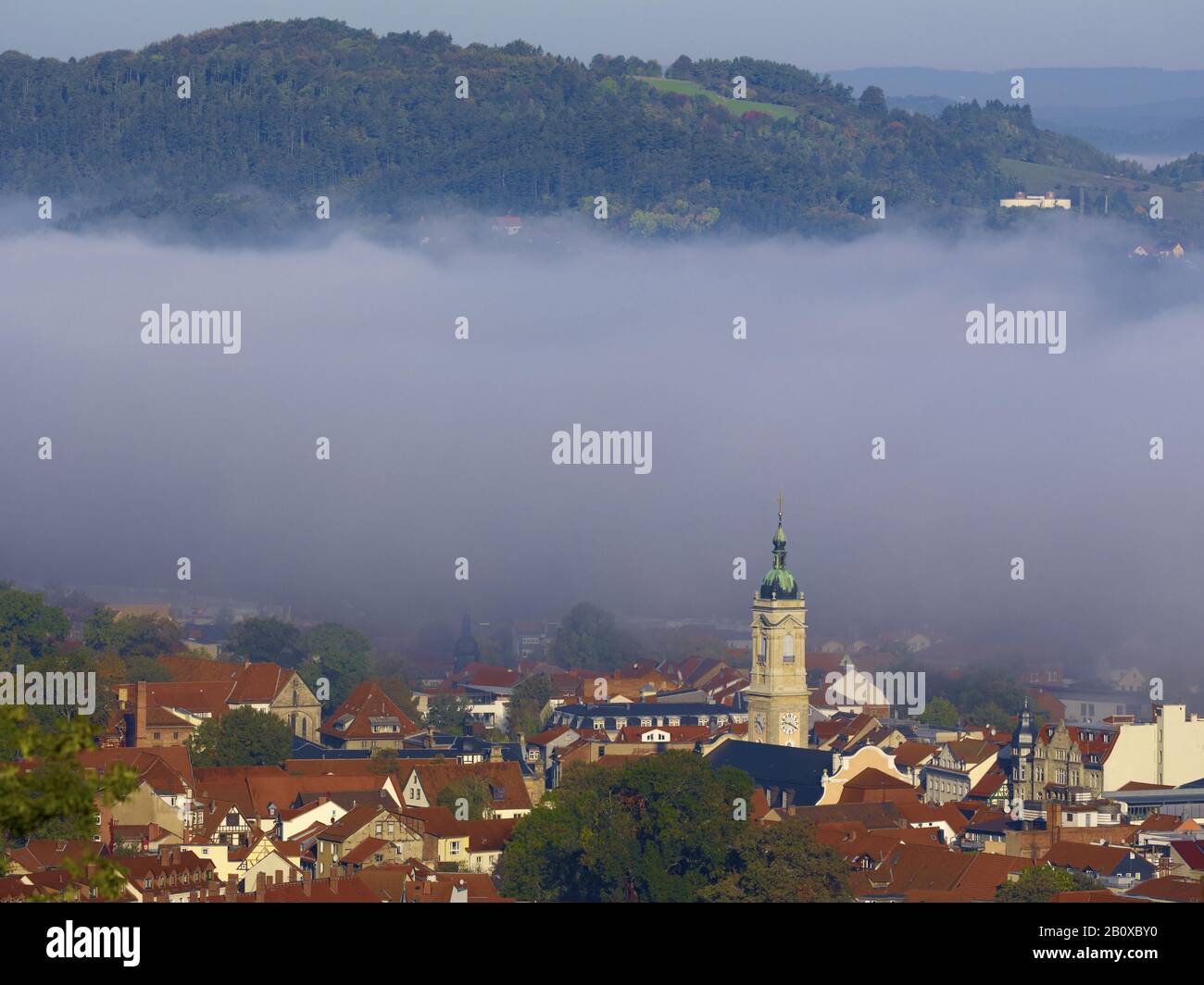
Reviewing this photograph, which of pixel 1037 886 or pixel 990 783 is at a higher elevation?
pixel 1037 886

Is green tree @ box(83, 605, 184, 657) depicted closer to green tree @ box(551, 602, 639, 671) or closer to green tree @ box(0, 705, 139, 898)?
green tree @ box(551, 602, 639, 671)

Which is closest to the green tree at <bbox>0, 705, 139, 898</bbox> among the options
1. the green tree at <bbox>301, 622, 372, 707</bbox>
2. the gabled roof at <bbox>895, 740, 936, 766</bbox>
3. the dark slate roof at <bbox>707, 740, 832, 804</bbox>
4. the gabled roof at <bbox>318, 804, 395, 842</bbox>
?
the gabled roof at <bbox>318, 804, 395, 842</bbox>

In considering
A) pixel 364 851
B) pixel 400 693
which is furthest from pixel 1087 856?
pixel 400 693

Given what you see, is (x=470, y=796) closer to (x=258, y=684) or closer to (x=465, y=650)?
(x=258, y=684)

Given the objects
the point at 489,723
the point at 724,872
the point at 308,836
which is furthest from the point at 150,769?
the point at 489,723

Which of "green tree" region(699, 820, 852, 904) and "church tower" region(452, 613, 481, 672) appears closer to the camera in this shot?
"green tree" region(699, 820, 852, 904)

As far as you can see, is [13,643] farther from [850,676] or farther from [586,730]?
[850,676]
